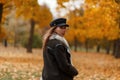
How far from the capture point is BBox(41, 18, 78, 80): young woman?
6.39 metres

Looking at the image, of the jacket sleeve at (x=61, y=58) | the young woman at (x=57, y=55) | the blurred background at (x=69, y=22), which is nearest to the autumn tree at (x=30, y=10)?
the blurred background at (x=69, y=22)

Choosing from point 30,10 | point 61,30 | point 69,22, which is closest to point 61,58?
point 61,30

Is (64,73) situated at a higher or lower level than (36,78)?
higher

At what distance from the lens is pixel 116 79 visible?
14812mm

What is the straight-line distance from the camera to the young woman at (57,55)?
21.0 feet

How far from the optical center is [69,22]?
191 ft

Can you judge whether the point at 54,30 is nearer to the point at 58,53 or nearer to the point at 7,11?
the point at 58,53

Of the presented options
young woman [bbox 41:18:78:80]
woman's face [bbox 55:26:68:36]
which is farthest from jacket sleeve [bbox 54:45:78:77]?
woman's face [bbox 55:26:68:36]

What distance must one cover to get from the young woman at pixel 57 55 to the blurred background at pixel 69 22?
1315cm

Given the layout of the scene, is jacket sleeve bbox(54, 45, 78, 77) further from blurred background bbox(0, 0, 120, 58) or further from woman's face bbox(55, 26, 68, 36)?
blurred background bbox(0, 0, 120, 58)

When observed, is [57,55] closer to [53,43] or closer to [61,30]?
[53,43]

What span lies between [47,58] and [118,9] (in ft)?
44.2

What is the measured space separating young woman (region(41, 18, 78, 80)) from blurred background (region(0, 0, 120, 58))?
13.1 m

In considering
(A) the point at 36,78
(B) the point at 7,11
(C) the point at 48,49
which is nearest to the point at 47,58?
(C) the point at 48,49
